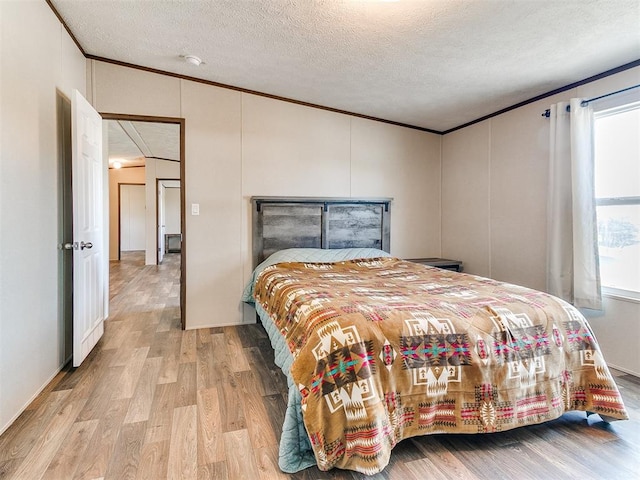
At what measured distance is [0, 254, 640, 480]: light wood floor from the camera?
151cm

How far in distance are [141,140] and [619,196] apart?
674 centimetres

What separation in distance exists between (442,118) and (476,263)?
5.52ft

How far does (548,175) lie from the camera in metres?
3.03

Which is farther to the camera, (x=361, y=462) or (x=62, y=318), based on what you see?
(x=62, y=318)

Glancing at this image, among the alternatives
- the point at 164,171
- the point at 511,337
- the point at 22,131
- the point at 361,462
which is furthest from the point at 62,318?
the point at 164,171

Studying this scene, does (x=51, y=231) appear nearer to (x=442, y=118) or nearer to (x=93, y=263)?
(x=93, y=263)

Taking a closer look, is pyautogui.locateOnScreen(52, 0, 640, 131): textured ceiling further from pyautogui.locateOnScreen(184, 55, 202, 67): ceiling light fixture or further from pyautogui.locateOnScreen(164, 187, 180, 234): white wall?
pyautogui.locateOnScreen(164, 187, 180, 234): white wall

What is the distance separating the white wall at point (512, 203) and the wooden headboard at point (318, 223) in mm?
934

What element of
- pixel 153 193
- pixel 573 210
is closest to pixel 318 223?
pixel 573 210

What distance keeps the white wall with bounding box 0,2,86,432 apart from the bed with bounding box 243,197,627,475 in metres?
1.43

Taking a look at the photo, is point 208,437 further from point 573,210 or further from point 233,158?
point 573,210

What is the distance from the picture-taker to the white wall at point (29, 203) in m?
1.79

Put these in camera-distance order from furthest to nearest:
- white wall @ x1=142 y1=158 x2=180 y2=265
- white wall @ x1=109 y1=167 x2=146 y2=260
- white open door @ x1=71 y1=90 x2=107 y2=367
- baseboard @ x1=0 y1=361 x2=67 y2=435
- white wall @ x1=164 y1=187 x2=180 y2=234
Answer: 1. white wall @ x1=164 y1=187 x2=180 y2=234
2. white wall @ x1=109 y1=167 x2=146 y2=260
3. white wall @ x1=142 y1=158 x2=180 y2=265
4. white open door @ x1=71 y1=90 x2=107 y2=367
5. baseboard @ x1=0 y1=361 x2=67 y2=435

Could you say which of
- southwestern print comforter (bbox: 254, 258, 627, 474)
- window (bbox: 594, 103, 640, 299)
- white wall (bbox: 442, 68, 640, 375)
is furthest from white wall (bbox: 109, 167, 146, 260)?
window (bbox: 594, 103, 640, 299)
